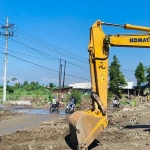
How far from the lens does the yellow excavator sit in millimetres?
8062

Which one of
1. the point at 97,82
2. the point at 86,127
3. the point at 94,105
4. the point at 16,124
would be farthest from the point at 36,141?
the point at 16,124

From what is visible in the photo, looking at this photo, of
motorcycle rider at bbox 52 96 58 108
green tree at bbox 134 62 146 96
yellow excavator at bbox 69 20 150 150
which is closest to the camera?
yellow excavator at bbox 69 20 150 150

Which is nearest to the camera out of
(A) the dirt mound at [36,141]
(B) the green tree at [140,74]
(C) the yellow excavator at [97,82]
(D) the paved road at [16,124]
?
(C) the yellow excavator at [97,82]

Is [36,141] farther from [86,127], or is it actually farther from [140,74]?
[140,74]

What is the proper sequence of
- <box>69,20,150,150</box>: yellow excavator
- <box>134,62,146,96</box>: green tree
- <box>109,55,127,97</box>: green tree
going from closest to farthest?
<box>69,20,150,150</box>: yellow excavator
<box>109,55,127,97</box>: green tree
<box>134,62,146,96</box>: green tree

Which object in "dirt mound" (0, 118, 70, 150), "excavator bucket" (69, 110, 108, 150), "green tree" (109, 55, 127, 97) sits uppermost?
"green tree" (109, 55, 127, 97)

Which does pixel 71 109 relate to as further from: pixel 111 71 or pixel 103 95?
pixel 111 71

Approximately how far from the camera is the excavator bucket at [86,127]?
7961mm

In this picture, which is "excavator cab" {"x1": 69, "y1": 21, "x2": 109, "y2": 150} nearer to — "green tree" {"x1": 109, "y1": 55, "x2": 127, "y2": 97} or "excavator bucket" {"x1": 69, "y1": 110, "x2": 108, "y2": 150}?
"excavator bucket" {"x1": 69, "y1": 110, "x2": 108, "y2": 150}

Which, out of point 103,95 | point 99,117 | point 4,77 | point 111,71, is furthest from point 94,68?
point 111,71

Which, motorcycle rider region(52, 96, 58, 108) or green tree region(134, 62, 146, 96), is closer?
motorcycle rider region(52, 96, 58, 108)

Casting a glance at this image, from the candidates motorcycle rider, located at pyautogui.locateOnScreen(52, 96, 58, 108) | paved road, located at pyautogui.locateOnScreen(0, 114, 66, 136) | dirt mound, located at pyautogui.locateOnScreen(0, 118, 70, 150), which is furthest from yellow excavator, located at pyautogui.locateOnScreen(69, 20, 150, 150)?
motorcycle rider, located at pyautogui.locateOnScreen(52, 96, 58, 108)

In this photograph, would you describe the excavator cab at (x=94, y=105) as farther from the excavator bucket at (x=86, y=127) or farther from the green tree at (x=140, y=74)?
the green tree at (x=140, y=74)

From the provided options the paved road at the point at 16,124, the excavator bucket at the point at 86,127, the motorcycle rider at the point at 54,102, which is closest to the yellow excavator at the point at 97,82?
the excavator bucket at the point at 86,127
